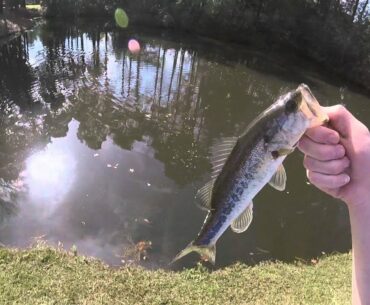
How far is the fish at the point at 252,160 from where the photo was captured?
180 centimetres

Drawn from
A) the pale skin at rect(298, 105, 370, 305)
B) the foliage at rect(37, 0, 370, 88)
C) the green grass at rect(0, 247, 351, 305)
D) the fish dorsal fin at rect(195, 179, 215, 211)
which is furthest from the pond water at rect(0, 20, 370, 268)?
the pale skin at rect(298, 105, 370, 305)

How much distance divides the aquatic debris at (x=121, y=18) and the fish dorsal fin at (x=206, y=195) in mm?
32945

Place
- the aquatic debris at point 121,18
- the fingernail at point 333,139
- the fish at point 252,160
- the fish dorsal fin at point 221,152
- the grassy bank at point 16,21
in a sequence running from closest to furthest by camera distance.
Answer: the fingernail at point 333,139 → the fish at point 252,160 → the fish dorsal fin at point 221,152 → the grassy bank at point 16,21 → the aquatic debris at point 121,18

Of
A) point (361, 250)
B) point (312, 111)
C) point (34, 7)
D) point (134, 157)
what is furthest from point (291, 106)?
point (34, 7)

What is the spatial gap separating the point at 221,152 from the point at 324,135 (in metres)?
0.67

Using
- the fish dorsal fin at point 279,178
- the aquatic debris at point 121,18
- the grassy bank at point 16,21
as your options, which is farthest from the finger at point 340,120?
the aquatic debris at point 121,18

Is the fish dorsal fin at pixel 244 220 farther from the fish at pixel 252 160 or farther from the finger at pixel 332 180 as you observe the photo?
the finger at pixel 332 180

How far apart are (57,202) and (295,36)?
23.7m

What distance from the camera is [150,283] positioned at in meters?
6.00

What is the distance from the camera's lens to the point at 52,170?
1064cm

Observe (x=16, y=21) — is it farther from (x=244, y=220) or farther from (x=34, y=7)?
(x=244, y=220)

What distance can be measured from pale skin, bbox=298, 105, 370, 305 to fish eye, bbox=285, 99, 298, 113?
123mm

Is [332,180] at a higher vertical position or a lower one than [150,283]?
higher

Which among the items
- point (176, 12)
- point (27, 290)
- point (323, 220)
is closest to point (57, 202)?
point (27, 290)
